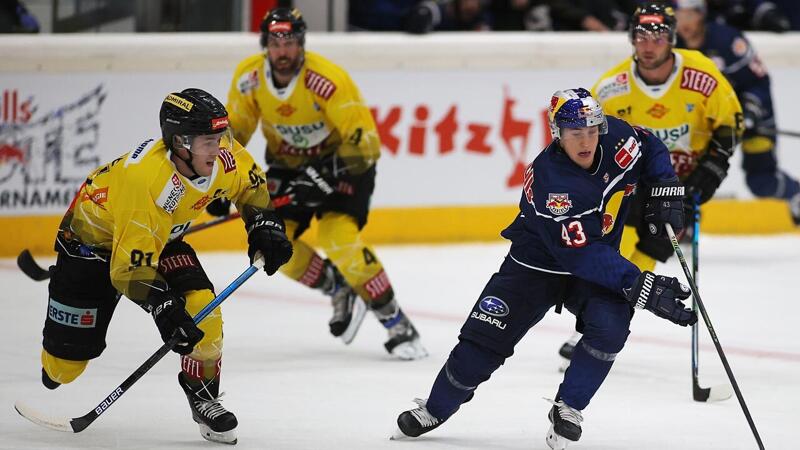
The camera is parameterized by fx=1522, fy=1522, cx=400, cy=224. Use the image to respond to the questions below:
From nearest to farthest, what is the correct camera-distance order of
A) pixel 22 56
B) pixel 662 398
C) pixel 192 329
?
pixel 192 329 < pixel 662 398 < pixel 22 56

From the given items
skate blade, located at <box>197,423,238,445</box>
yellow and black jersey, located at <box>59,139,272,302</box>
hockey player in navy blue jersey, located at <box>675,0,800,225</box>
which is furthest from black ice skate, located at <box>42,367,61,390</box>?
hockey player in navy blue jersey, located at <box>675,0,800,225</box>

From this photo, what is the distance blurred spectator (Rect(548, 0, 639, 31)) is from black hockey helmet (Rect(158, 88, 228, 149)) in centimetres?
525

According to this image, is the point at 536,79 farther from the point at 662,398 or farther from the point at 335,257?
the point at 662,398

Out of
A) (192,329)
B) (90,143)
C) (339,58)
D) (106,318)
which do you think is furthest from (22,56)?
(192,329)

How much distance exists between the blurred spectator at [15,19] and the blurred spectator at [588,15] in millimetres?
3242

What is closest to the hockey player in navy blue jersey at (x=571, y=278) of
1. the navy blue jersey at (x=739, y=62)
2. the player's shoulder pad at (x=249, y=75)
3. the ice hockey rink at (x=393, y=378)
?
the ice hockey rink at (x=393, y=378)

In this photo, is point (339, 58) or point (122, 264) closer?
point (122, 264)

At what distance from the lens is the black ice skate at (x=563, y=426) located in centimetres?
446

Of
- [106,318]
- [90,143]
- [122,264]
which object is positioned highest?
[122,264]

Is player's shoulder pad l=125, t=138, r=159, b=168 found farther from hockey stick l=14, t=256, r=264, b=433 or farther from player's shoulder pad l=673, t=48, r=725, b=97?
player's shoulder pad l=673, t=48, r=725, b=97

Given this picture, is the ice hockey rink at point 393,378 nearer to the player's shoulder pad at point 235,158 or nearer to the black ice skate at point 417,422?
the black ice skate at point 417,422

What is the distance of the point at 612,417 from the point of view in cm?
511

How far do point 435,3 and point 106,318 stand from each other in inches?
178

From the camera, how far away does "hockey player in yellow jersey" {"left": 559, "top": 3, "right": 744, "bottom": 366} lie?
5.87m
